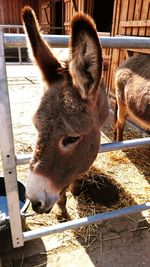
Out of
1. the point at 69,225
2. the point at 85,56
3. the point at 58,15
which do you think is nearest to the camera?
the point at 85,56

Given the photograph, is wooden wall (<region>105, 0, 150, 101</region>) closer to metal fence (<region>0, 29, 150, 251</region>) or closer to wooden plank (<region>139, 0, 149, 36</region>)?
wooden plank (<region>139, 0, 149, 36</region>)

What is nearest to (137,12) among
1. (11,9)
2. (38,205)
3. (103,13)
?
(38,205)

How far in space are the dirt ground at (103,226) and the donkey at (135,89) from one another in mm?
665

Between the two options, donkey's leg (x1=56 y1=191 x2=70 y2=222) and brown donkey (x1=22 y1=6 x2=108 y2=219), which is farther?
donkey's leg (x1=56 y1=191 x2=70 y2=222)

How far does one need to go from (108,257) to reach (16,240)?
34.3 inches

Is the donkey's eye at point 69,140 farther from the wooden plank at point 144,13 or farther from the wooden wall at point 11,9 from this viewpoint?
the wooden wall at point 11,9

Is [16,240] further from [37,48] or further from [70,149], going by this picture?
[37,48]

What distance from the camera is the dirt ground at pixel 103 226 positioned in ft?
6.50

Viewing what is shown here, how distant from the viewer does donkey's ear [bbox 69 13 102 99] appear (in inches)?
42.5

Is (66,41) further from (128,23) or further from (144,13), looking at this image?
(128,23)

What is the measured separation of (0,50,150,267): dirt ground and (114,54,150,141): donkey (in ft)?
2.18

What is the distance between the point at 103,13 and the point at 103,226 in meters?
7.07

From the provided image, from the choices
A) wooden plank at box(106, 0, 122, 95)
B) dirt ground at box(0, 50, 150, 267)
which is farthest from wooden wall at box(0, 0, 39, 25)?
dirt ground at box(0, 50, 150, 267)

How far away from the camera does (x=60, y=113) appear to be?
1273mm
